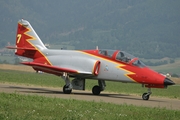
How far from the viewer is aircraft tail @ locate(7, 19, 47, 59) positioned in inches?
1221

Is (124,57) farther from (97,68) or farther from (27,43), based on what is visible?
(27,43)

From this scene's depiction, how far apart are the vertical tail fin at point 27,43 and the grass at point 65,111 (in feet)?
34.4

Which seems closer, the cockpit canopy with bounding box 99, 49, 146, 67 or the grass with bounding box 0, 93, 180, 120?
the grass with bounding box 0, 93, 180, 120

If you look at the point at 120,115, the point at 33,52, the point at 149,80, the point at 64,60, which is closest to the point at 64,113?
the point at 120,115

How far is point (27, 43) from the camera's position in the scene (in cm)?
3175

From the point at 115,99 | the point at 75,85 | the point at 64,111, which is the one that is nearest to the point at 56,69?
the point at 75,85

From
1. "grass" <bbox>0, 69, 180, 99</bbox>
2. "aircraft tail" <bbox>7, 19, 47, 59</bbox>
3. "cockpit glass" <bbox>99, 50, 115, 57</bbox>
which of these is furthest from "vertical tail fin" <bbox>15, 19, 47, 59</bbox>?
"grass" <bbox>0, 69, 180, 99</bbox>

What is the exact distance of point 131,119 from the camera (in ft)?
53.9

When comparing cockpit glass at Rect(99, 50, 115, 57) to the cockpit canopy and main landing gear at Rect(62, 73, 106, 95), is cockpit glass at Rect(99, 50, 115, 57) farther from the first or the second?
main landing gear at Rect(62, 73, 106, 95)

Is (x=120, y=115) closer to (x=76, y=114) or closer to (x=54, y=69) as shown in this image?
(x=76, y=114)

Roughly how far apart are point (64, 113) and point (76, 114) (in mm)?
480

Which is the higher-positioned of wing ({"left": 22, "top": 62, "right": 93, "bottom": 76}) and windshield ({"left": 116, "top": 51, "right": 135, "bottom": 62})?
windshield ({"left": 116, "top": 51, "right": 135, "bottom": 62})

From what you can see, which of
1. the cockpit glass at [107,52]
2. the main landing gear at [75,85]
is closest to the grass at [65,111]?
the main landing gear at [75,85]

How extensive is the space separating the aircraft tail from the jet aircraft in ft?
2.70
